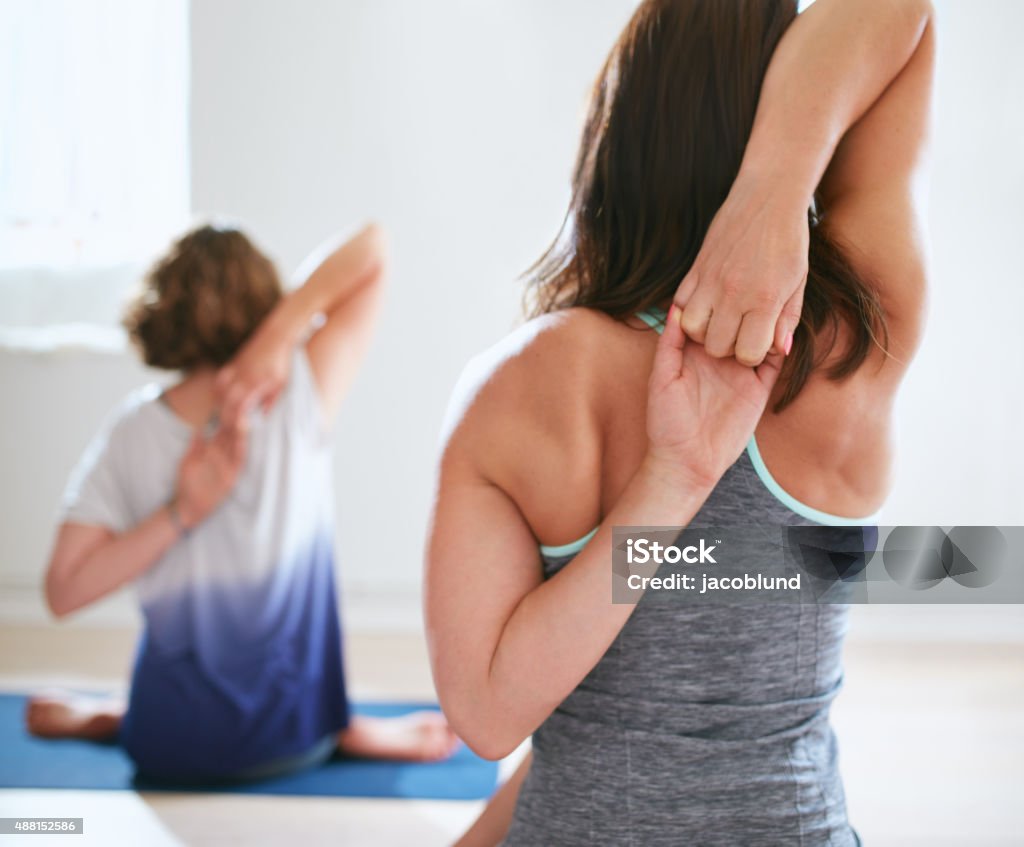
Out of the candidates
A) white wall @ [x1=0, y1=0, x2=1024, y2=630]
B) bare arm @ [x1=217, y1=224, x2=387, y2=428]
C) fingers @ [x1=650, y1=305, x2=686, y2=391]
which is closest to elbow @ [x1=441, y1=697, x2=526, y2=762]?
fingers @ [x1=650, y1=305, x2=686, y2=391]

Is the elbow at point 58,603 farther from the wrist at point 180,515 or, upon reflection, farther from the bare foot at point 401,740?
the bare foot at point 401,740

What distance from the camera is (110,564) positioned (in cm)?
163

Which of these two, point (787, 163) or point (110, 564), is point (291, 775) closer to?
point (110, 564)

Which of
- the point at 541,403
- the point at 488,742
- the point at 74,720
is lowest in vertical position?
the point at 74,720

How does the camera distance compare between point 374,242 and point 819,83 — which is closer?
point 819,83

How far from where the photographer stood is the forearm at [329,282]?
1.65 meters

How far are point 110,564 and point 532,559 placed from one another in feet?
4.09

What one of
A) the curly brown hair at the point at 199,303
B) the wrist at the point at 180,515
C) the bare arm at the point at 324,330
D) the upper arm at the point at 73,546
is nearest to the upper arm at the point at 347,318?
the bare arm at the point at 324,330

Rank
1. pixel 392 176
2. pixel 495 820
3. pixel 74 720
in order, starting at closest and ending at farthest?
pixel 495 820
pixel 74 720
pixel 392 176

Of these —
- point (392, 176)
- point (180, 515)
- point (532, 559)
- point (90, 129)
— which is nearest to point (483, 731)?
point (532, 559)

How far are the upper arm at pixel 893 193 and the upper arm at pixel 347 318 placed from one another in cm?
124

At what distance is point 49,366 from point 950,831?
258 cm

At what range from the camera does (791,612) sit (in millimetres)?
617

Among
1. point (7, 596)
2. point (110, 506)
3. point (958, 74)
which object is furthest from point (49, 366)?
point (958, 74)
